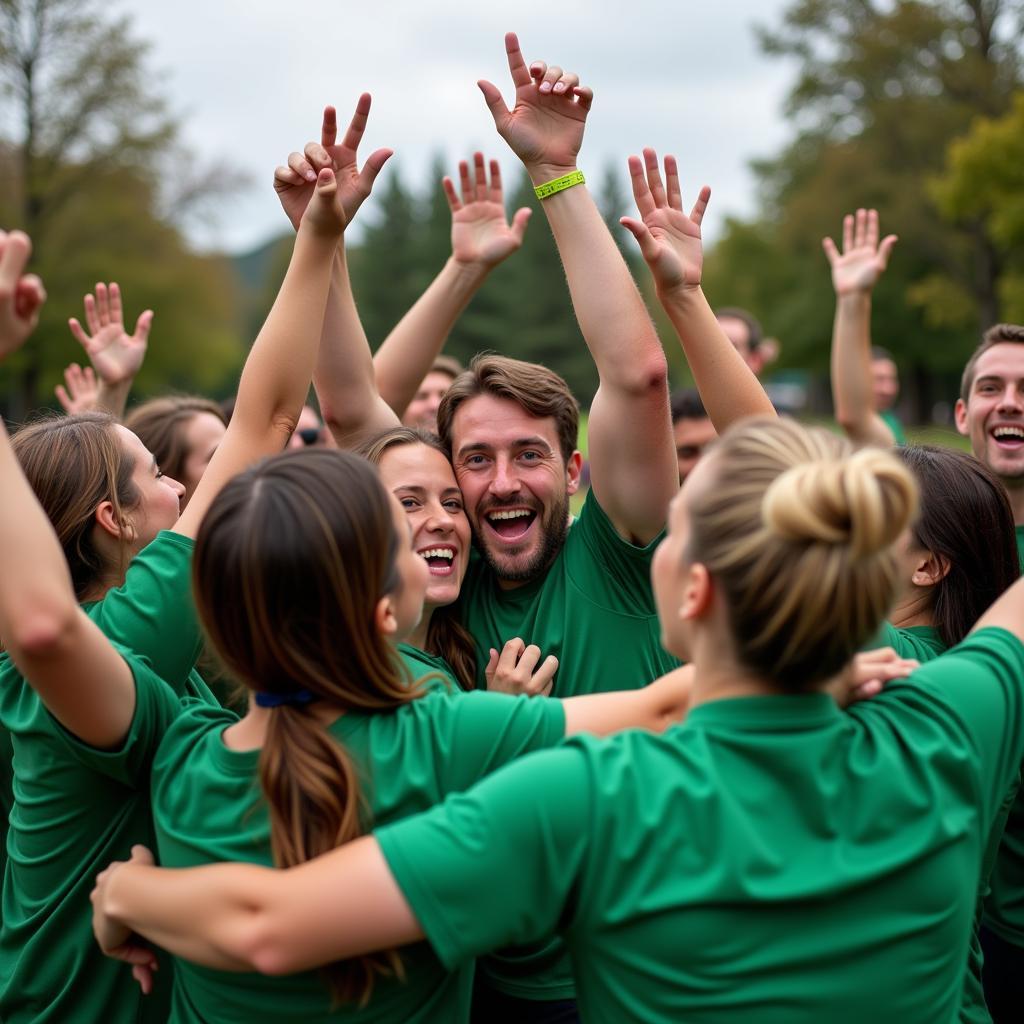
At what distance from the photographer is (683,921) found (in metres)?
1.97

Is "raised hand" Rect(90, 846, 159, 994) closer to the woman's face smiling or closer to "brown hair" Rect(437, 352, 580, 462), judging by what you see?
the woman's face smiling

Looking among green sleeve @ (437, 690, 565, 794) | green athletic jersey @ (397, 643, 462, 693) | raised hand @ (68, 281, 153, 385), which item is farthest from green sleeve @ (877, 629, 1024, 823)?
raised hand @ (68, 281, 153, 385)

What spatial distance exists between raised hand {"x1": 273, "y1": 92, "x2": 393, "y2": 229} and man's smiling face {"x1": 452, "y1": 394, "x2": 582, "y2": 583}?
822 mm

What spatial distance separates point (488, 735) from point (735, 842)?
551mm

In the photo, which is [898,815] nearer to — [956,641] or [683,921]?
[683,921]

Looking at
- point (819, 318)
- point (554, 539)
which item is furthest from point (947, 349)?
point (554, 539)

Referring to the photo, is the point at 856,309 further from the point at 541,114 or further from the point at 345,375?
the point at 345,375

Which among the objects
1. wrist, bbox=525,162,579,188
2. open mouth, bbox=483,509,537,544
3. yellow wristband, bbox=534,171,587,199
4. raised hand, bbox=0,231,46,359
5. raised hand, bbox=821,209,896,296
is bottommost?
open mouth, bbox=483,509,537,544

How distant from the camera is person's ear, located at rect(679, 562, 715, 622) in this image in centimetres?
207

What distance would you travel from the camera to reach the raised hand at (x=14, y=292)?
83.3 inches

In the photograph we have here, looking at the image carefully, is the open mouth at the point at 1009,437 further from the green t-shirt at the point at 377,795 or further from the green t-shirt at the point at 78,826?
the green t-shirt at the point at 78,826

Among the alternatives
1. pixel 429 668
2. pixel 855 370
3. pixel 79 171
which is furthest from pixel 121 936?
pixel 79 171

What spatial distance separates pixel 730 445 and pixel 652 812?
71 centimetres

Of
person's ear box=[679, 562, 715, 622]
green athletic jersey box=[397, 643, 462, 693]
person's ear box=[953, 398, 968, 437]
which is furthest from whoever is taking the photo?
person's ear box=[953, 398, 968, 437]
